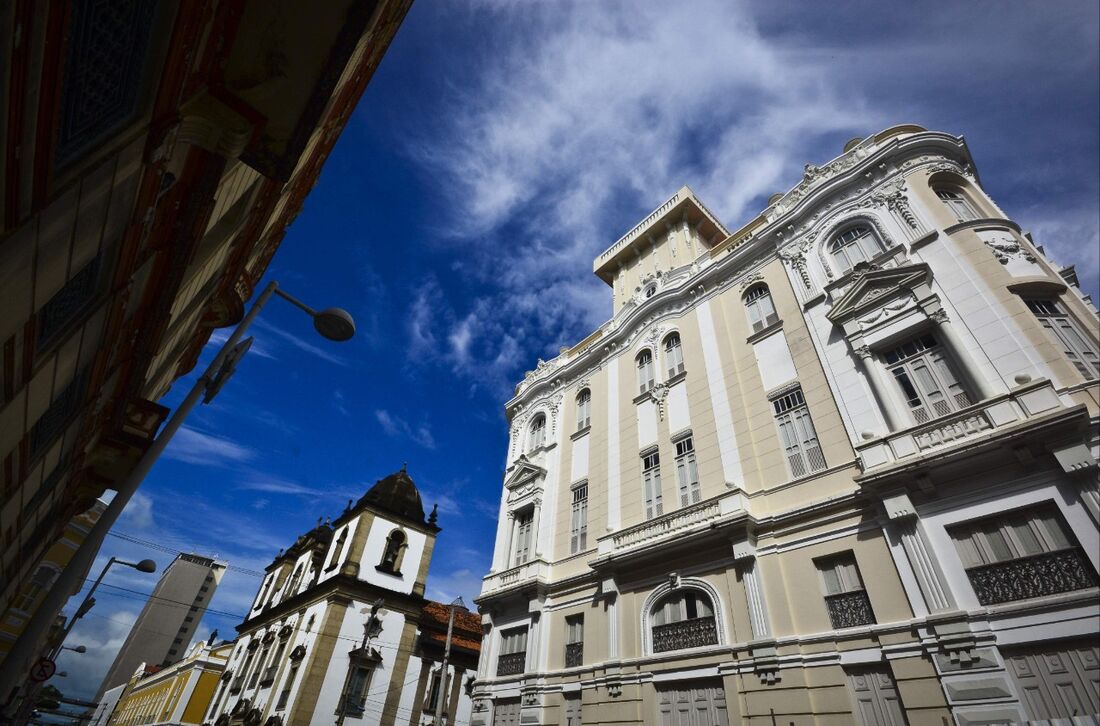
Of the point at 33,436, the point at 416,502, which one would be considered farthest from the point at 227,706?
the point at 33,436

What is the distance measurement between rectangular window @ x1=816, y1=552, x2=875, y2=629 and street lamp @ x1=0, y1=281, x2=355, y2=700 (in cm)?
1167

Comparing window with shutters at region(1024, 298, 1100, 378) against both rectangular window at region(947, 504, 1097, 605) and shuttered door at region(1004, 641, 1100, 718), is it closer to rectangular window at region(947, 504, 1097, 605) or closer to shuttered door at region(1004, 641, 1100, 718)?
rectangular window at region(947, 504, 1097, 605)

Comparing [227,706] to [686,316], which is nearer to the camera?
[686,316]

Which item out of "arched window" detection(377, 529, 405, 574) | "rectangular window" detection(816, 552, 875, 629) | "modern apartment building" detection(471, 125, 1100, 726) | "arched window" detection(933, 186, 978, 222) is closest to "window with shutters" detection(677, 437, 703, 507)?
"modern apartment building" detection(471, 125, 1100, 726)

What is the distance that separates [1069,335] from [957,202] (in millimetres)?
5321

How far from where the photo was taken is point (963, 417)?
10.5m

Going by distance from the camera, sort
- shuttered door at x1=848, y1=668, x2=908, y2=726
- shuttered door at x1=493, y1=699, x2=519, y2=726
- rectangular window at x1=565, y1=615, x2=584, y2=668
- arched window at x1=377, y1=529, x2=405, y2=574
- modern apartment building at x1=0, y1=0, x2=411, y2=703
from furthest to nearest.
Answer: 1. arched window at x1=377, y1=529, x2=405, y2=574
2. shuttered door at x1=493, y1=699, x2=519, y2=726
3. rectangular window at x1=565, y1=615, x2=584, y2=668
4. shuttered door at x1=848, y1=668, x2=908, y2=726
5. modern apartment building at x1=0, y1=0, x2=411, y2=703

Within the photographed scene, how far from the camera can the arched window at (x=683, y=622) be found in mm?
12938

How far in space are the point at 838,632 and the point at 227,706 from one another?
37.7 meters

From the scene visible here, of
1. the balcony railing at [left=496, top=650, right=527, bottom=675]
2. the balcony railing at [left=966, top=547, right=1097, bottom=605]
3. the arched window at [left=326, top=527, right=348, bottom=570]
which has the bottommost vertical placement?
the balcony railing at [left=496, top=650, right=527, bottom=675]

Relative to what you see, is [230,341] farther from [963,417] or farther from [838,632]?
[963,417]

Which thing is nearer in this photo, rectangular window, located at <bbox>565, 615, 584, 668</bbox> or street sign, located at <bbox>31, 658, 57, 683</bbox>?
street sign, located at <bbox>31, 658, 57, 683</bbox>

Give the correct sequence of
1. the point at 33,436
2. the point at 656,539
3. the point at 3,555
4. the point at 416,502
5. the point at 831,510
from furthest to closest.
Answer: the point at 416,502 < the point at 656,539 < the point at 831,510 < the point at 3,555 < the point at 33,436

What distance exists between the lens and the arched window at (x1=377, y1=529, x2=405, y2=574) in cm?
2952
